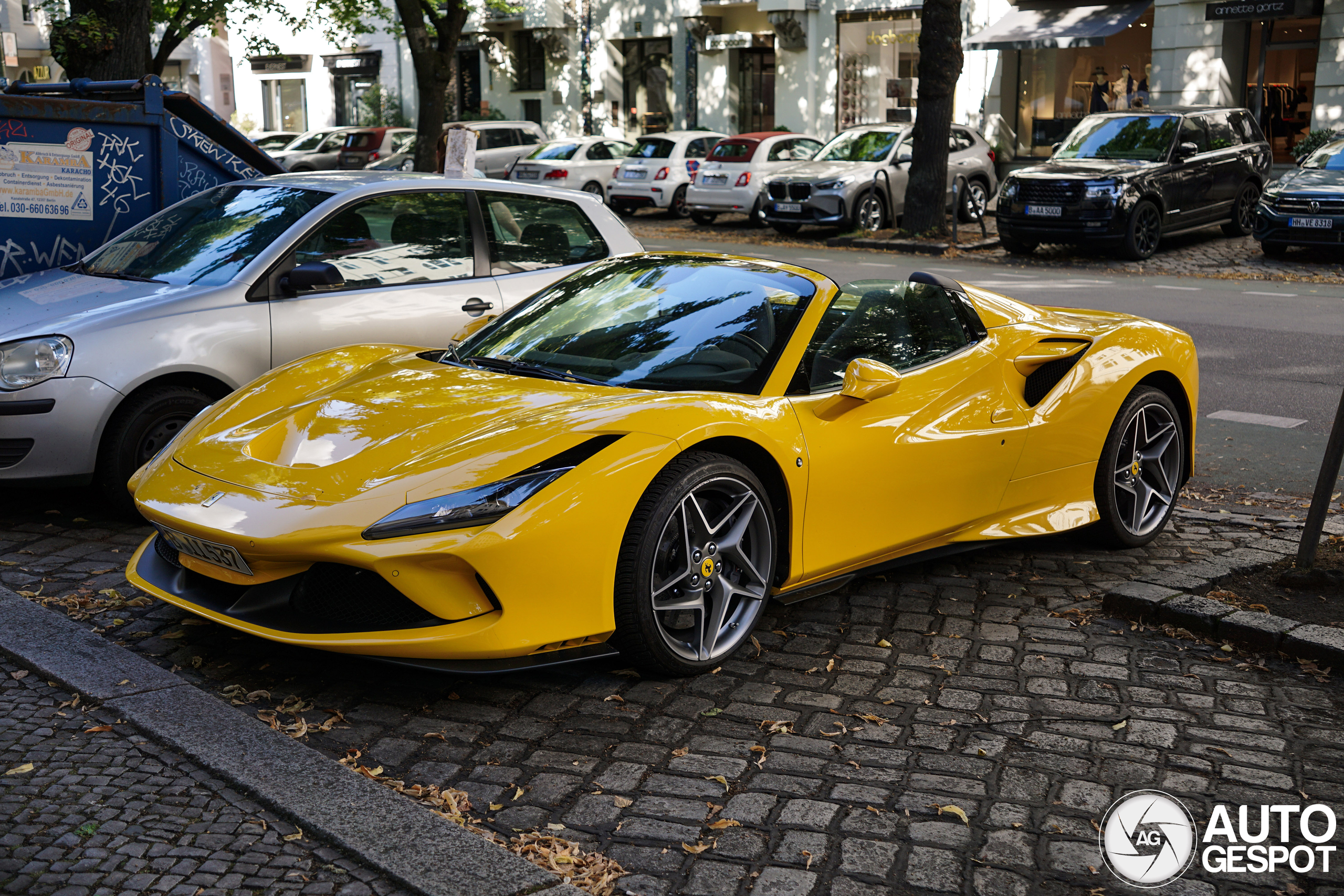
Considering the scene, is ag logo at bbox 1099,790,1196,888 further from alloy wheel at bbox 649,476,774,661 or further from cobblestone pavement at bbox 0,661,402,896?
cobblestone pavement at bbox 0,661,402,896

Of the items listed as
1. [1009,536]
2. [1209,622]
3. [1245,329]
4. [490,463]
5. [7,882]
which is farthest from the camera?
[1245,329]

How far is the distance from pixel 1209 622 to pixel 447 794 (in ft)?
8.77

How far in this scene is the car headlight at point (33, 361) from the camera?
5551 mm

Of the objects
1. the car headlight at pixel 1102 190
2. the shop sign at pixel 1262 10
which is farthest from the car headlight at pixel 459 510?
the shop sign at pixel 1262 10

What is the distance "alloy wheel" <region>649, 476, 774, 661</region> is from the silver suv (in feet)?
56.5

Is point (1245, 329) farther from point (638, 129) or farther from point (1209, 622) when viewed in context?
point (638, 129)

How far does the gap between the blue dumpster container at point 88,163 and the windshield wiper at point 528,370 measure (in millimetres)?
4463

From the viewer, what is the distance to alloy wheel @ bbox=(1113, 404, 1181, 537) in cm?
560

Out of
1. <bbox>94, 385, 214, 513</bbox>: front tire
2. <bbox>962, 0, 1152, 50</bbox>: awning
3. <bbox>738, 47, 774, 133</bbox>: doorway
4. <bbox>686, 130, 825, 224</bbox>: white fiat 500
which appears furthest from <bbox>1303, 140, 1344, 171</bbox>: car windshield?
<bbox>738, 47, 774, 133</bbox>: doorway

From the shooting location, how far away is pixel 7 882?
2.97m

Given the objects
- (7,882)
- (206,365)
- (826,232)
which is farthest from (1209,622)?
(826,232)

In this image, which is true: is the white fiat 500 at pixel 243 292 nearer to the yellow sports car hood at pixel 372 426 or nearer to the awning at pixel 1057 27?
the yellow sports car hood at pixel 372 426

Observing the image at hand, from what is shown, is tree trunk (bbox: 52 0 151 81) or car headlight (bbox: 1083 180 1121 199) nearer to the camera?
tree trunk (bbox: 52 0 151 81)

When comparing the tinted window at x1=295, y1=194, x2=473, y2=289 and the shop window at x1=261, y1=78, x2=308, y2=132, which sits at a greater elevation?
the shop window at x1=261, y1=78, x2=308, y2=132
